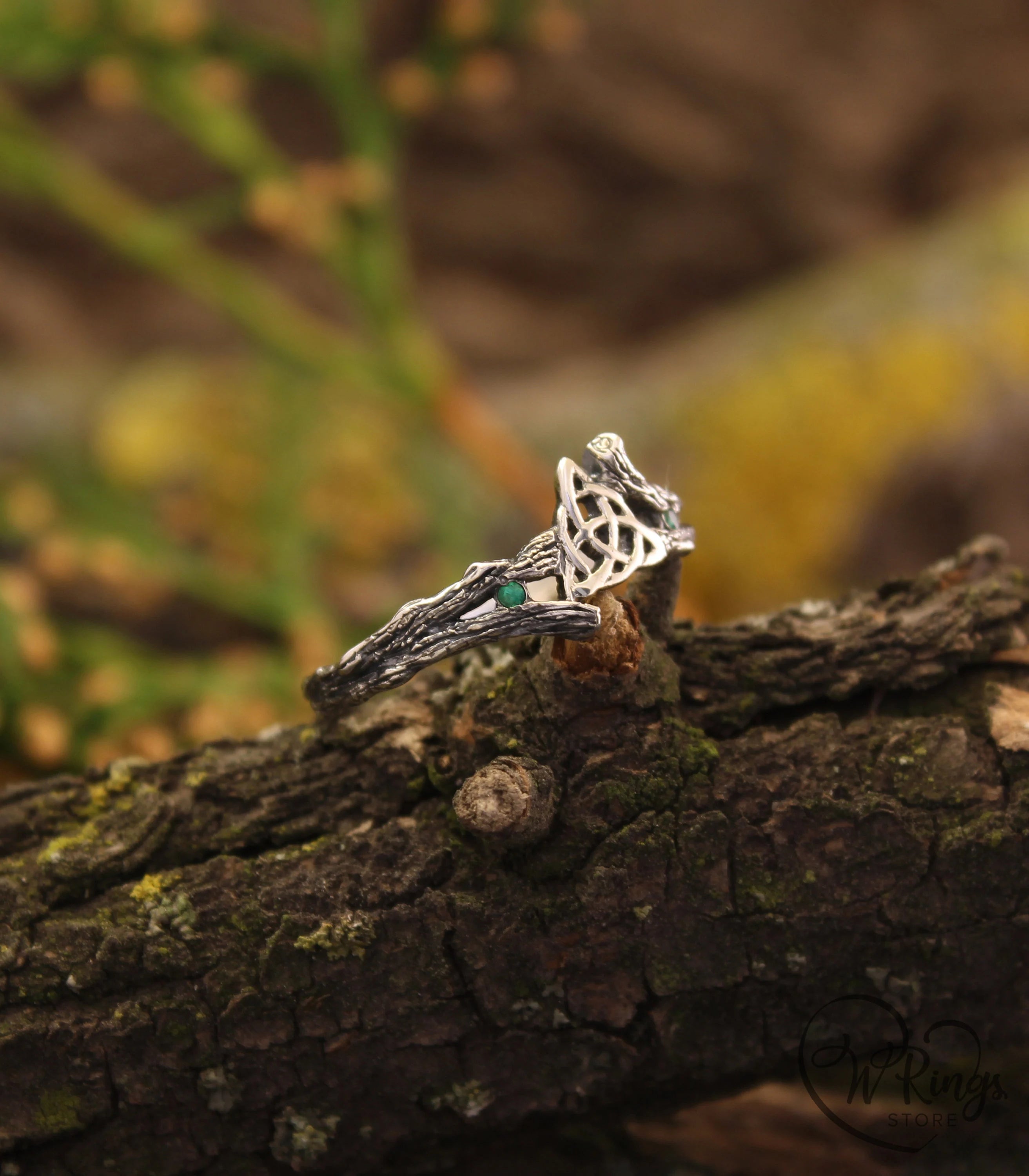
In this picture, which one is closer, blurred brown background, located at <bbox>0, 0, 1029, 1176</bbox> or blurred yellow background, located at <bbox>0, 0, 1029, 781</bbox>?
blurred brown background, located at <bbox>0, 0, 1029, 1176</bbox>

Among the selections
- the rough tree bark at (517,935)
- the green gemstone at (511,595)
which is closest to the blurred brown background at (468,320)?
the rough tree bark at (517,935)

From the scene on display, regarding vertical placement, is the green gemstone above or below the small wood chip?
above

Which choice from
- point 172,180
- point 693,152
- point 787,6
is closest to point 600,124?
point 693,152

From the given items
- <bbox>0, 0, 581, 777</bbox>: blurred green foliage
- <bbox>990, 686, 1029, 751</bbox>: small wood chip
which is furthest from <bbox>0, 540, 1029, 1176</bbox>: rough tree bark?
<bbox>0, 0, 581, 777</bbox>: blurred green foliage

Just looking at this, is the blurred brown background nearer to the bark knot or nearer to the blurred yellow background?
the blurred yellow background

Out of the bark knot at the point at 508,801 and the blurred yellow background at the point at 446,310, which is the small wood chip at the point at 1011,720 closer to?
the bark knot at the point at 508,801

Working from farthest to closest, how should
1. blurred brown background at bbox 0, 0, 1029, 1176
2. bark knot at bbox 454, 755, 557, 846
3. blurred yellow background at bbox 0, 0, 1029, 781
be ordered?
blurred yellow background at bbox 0, 0, 1029, 781 → blurred brown background at bbox 0, 0, 1029, 1176 → bark knot at bbox 454, 755, 557, 846

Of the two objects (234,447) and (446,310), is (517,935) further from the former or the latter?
(446,310)

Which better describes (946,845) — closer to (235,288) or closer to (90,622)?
(235,288)
